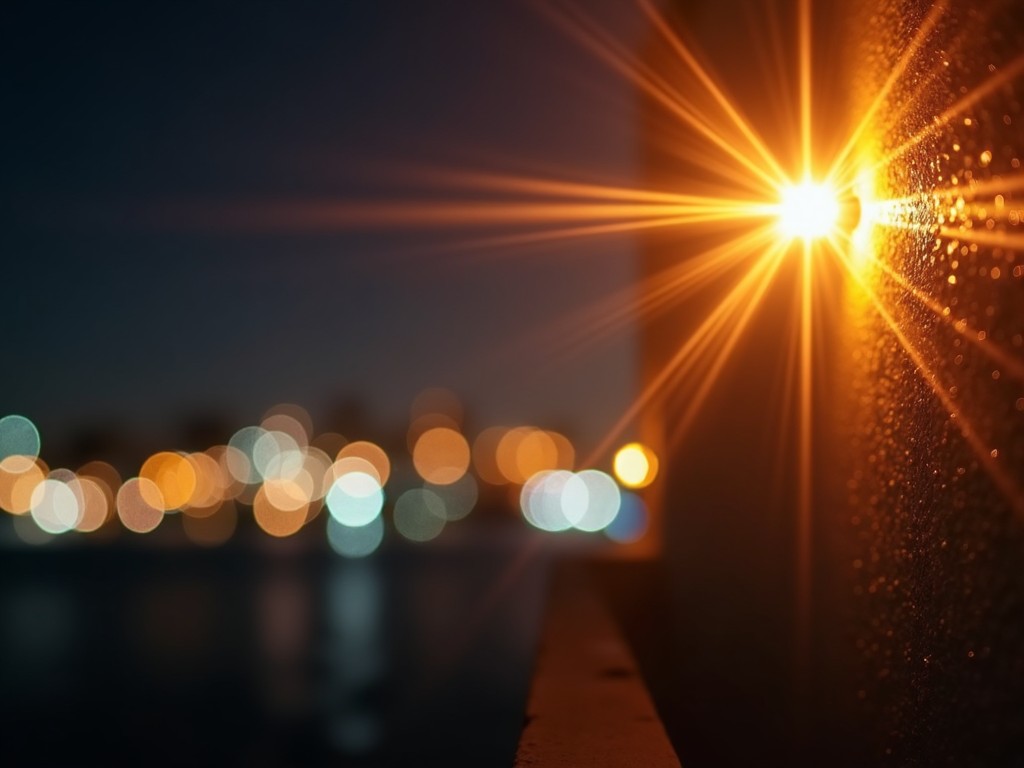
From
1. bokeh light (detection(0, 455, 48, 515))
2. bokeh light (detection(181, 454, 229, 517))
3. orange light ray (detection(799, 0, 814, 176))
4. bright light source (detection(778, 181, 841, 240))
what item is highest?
bokeh light (detection(181, 454, 229, 517))

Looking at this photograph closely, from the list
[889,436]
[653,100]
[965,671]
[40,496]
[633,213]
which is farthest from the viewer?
[40,496]

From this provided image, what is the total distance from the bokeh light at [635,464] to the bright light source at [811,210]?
24.6ft

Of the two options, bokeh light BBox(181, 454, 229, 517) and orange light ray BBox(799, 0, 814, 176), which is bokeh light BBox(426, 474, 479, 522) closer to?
bokeh light BBox(181, 454, 229, 517)

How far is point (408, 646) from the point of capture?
23.4m

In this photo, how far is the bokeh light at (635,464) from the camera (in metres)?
12.0

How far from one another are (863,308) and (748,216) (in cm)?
201

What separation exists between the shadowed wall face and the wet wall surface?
3.58 metres

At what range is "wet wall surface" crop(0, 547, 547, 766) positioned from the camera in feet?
43.3

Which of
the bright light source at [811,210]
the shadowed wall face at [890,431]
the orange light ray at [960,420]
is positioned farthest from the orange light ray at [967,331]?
the bright light source at [811,210]

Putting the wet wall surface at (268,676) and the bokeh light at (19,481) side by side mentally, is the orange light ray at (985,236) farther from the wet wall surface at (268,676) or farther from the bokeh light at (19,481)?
the bokeh light at (19,481)

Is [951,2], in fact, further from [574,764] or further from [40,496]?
[40,496]

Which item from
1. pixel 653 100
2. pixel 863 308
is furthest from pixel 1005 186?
pixel 653 100

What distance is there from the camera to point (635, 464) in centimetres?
1217

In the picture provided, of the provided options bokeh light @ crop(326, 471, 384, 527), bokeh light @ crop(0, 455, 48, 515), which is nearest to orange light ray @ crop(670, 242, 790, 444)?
bokeh light @ crop(0, 455, 48, 515)
